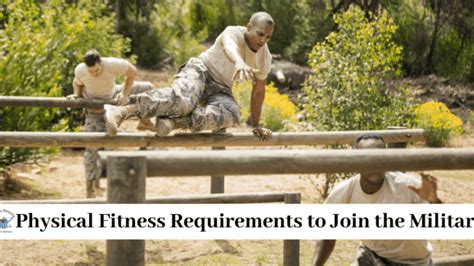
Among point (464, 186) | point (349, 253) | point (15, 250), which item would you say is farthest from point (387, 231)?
point (464, 186)

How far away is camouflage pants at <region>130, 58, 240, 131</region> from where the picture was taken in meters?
5.31

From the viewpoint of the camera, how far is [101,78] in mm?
7891

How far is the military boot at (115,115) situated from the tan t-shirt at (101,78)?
2.56 metres

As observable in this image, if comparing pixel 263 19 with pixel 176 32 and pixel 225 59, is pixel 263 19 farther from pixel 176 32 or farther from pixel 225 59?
pixel 176 32

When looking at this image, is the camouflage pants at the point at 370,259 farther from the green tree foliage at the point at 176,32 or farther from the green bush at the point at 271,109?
the green tree foliage at the point at 176,32

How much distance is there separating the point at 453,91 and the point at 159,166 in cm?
1550

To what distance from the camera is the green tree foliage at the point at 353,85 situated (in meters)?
9.40

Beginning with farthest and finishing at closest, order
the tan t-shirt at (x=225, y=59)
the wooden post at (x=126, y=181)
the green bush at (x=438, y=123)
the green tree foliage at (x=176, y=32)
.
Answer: the green tree foliage at (x=176, y=32)
the green bush at (x=438, y=123)
the tan t-shirt at (x=225, y=59)
the wooden post at (x=126, y=181)

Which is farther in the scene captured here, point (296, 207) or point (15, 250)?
point (15, 250)

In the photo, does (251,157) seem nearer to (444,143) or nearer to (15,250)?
(15,250)

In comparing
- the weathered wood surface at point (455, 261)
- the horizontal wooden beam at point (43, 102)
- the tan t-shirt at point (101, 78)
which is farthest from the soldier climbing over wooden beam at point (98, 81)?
the weathered wood surface at point (455, 261)

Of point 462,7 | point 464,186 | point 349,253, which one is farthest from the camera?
point 462,7

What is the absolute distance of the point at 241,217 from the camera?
378cm

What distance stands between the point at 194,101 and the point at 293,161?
2521 mm
